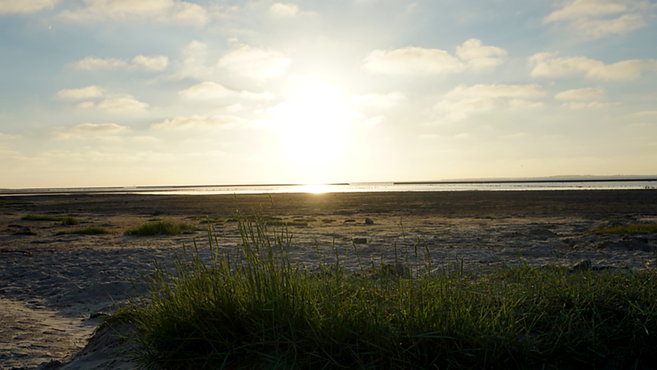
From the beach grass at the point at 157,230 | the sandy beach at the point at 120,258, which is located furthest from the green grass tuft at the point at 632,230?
the beach grass at the point at 157,230

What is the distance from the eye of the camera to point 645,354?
11.5 ft

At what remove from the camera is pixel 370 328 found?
3.43 meters

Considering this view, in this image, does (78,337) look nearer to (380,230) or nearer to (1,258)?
(1,258)

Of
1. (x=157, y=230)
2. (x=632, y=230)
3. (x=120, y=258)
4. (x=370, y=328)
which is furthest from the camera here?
(x=157, y=230)

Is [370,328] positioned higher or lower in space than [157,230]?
higher

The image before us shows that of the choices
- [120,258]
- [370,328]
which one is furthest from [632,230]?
[120,258]

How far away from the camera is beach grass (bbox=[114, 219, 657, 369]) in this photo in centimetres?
329

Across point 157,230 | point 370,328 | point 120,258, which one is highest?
point 370,328

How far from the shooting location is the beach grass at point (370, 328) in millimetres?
3295

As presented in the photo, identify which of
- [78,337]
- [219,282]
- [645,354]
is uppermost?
[219,282]

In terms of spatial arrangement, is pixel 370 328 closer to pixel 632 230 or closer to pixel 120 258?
pixel 120 258

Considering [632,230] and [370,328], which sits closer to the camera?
[370,328]

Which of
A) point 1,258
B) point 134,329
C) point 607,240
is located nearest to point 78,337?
point 134,329

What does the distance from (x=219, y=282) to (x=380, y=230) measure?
1265cm
